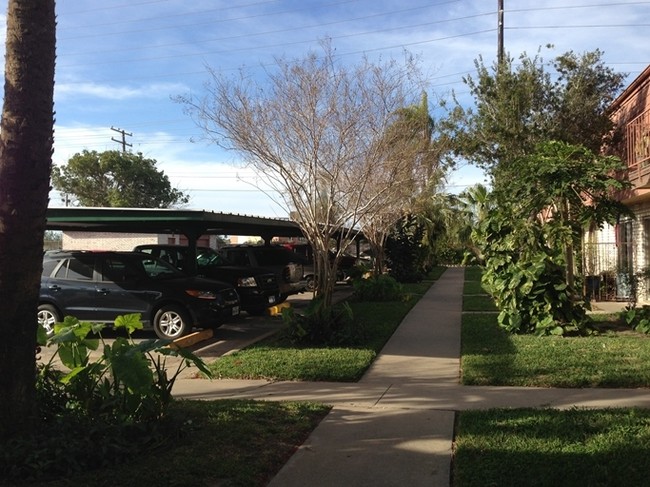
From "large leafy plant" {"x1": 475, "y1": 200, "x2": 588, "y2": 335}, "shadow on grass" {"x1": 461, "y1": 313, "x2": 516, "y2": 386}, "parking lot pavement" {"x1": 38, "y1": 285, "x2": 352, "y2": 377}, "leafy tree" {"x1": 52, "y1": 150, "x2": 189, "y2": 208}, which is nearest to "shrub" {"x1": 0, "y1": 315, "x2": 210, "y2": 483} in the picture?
"parking lot pavement" {"x1": 38, "y1": 285, "x2": 352, "y2": 377}

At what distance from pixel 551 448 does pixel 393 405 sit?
2016 millimetres

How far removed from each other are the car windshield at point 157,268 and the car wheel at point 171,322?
79cm

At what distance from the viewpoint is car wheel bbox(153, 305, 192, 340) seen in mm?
11367

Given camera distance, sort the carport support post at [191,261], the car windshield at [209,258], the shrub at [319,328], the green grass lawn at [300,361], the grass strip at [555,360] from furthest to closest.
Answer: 1. the car windshield at [209,258]
2. the carport support post at [191,261]
3. the shrub at [319,328]
4. the green grass lawn at [300,361]
5. the grass strip at [555,360]

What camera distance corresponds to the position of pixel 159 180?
59125 millimetres

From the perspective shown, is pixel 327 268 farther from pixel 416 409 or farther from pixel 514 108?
pixel 514 108

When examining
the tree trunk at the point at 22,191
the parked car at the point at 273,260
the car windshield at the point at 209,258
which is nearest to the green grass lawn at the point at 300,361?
the tree trunk at the point at 22,191

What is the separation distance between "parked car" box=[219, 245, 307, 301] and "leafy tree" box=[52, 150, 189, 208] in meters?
38.2

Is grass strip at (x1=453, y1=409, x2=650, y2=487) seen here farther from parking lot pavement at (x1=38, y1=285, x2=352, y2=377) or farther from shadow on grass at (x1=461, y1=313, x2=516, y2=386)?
parking lot pavement at (x1=38, y1=285, x2=352, y2=377)

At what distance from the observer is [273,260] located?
58.9 ft

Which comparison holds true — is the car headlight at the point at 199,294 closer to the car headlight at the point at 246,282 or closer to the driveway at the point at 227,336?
the driveway at the point at 227,336

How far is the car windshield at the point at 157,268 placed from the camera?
11867 millimetres

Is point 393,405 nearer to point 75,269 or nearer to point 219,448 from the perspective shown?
point 219,448

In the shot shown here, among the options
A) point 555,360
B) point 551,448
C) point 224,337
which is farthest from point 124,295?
point 551,448
